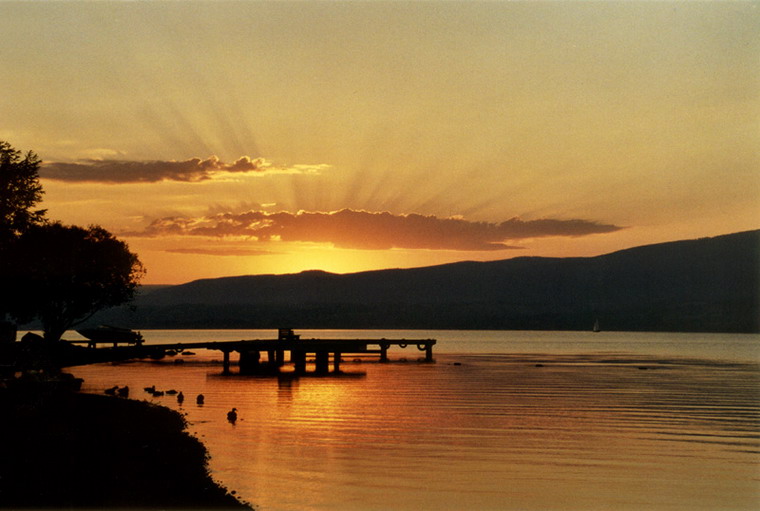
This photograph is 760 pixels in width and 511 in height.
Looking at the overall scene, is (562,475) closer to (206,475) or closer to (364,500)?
(364,500)

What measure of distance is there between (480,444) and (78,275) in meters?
61.8

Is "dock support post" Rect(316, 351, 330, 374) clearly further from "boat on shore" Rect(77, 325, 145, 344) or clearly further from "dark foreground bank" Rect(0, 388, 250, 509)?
"dark foreground bank" Rect(0, 388, 250, 509)

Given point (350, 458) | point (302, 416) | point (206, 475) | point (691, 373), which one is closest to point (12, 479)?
point (206, 475)

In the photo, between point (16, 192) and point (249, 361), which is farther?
point (249, 361)

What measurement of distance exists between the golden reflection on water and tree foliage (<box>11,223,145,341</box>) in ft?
45.0

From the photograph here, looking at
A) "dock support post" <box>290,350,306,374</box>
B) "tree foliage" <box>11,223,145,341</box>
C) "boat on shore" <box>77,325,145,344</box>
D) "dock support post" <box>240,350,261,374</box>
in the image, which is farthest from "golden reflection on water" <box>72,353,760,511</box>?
"boat on shore" <box>77,325,145,344</box>

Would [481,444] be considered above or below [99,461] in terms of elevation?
below

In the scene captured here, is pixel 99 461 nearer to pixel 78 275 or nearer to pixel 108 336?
pixel 78 275

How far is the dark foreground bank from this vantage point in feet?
74.1

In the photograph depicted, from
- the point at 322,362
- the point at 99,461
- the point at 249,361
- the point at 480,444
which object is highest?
the point at 249,361

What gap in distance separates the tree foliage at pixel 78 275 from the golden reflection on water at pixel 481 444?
13721mm

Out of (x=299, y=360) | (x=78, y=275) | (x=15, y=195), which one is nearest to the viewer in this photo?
(x=15, y=195)

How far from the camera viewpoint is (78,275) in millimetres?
88250

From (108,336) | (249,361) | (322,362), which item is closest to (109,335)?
(108,336)
